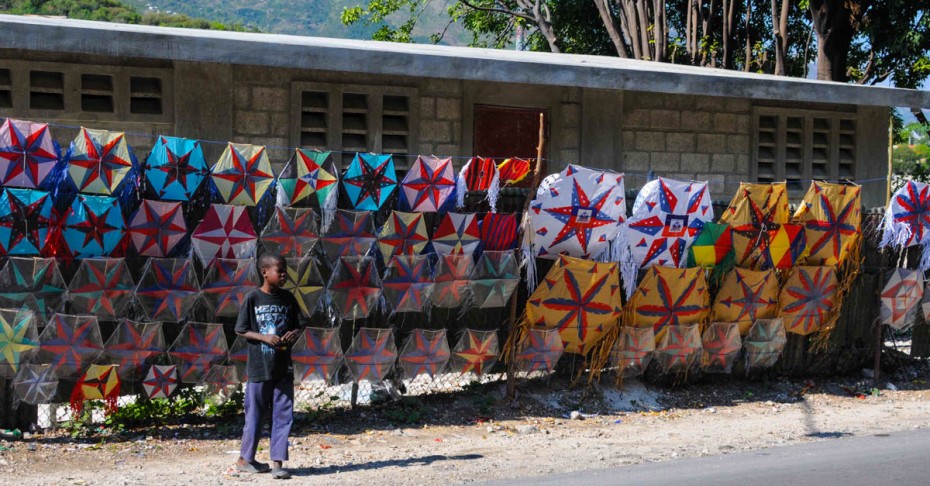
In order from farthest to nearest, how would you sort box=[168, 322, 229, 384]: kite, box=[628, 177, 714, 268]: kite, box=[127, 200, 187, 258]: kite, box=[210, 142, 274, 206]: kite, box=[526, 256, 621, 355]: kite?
box=[628, 177, 714, 268]: kite, box=[526, 256, 621, 355]: kite, box=[210, 142, 274, 206]: kite, box=[168, 322, 229, 384]: kite, box=[127, 200, 187, 258]: kite

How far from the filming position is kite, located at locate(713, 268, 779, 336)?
9.03 meters

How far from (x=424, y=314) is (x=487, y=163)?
4.48 feet

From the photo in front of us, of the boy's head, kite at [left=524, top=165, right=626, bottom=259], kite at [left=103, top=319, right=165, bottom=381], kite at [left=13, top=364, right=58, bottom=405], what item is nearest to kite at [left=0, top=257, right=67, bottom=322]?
kite at [left=13, top=364, right=58, bottom=405]

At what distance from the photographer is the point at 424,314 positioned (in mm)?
8117

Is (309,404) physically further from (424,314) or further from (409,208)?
(409,208)

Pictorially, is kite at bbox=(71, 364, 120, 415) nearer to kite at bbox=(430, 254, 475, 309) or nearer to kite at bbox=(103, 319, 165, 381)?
kite at bbox=(103, 319, 165, 381)

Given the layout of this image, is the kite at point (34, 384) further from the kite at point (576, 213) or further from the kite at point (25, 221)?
the kite at point (576, 213)

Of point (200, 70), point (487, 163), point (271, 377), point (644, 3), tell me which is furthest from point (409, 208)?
point (644, 3)

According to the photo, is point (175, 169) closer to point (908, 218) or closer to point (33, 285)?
point (33, 285)

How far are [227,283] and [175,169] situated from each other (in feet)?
3.02

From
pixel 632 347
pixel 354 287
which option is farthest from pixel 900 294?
pixel 354 287

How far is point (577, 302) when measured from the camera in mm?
8430

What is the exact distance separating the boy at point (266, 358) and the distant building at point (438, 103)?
122 inches

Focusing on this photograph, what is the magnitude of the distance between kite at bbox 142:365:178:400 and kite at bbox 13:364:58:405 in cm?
64
